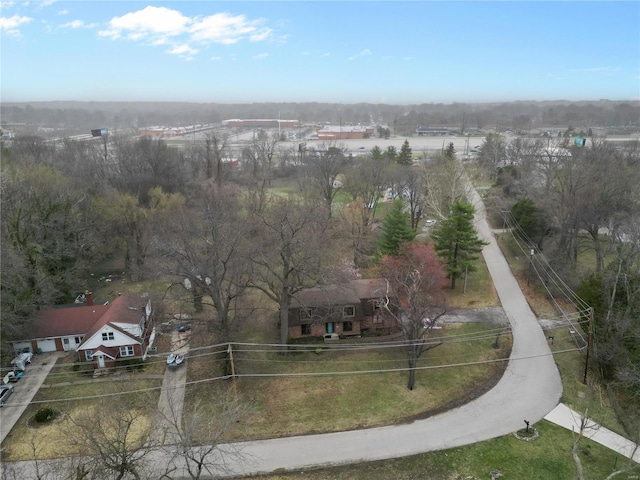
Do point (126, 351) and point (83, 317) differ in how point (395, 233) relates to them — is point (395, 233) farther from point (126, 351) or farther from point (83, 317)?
point (83, 317)

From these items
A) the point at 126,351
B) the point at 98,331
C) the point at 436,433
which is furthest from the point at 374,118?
the point at 436,433

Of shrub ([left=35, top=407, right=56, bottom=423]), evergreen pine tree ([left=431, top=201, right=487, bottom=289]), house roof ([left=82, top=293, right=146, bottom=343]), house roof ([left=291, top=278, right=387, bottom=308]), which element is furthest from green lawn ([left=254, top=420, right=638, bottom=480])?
evergreen pine tree ([left=431, top=201, right=487, bottom=289])

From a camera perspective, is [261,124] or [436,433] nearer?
[436,433]

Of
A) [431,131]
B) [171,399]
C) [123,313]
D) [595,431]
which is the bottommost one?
[595,431]

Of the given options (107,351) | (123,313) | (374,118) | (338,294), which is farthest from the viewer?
(374,118)

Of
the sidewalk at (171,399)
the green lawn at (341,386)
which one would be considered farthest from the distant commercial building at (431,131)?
the sidewalk at (171,399)
